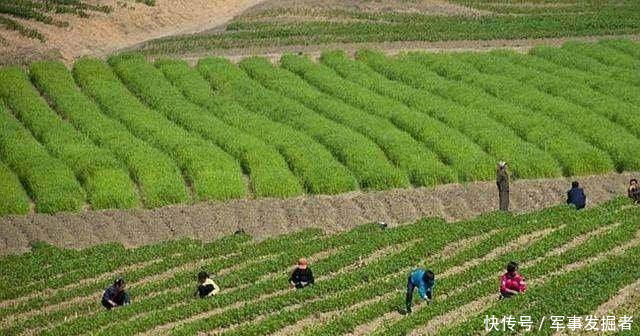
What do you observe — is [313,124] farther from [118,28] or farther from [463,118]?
[118,28]

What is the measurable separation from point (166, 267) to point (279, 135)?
13376 millimetres

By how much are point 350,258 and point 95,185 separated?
36.1ft

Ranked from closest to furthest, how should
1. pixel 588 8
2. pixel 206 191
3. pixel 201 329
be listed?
pixel 201 329, pixel 206 191, pixel 588 8

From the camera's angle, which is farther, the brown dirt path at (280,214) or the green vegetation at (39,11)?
the green vegetation at (39,11)

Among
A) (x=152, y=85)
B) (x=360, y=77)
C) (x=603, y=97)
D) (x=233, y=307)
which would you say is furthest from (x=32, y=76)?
(x=233, y=307)

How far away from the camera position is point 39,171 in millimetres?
43125

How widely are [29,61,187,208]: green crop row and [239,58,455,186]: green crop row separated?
7.07m

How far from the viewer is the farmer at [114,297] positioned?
30500 mm

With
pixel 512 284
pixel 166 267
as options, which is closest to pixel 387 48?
pixel 166 267

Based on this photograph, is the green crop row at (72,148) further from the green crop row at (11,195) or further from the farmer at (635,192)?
the farmer at (635,192)

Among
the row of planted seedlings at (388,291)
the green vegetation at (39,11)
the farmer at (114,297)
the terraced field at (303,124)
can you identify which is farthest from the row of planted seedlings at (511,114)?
the farmer at (114,297)

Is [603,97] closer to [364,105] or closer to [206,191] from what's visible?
[364,105]

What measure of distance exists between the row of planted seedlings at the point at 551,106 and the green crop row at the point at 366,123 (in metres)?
5.81

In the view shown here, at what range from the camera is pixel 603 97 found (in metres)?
51.8
